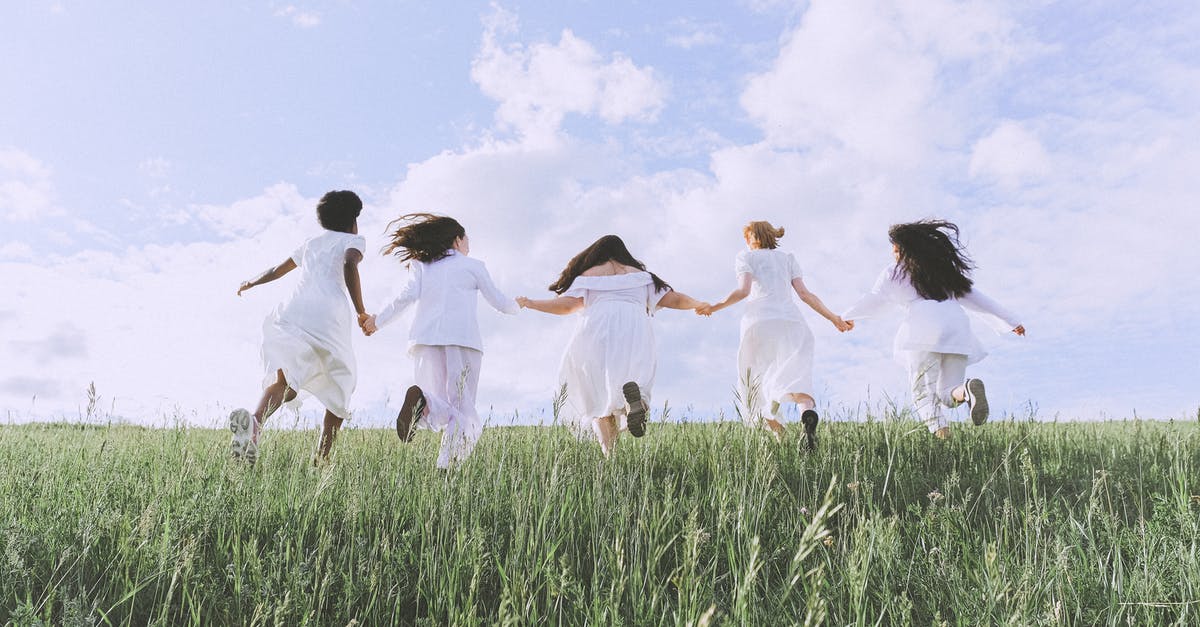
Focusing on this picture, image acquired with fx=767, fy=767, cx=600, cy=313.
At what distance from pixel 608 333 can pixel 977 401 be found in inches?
129

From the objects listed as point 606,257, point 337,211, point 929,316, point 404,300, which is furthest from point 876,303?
point 337,211

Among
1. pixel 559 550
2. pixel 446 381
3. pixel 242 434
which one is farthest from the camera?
pixel 446 381

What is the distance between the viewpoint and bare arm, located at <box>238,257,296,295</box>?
711cm

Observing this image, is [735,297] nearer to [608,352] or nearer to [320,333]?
[608,352]

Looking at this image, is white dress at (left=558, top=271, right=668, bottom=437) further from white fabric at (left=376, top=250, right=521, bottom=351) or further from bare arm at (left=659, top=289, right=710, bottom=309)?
white fabric at (left=376, top=250, right=521, bottom=351)

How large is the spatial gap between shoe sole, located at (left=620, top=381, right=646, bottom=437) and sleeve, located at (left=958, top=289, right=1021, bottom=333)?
4034 millimetres

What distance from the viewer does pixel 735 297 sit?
24.9ft

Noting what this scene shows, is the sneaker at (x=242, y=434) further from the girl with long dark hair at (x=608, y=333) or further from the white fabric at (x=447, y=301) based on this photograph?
the girl with long dark hair at (x=608, y=333)

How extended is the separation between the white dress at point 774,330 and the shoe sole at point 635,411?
1.78m

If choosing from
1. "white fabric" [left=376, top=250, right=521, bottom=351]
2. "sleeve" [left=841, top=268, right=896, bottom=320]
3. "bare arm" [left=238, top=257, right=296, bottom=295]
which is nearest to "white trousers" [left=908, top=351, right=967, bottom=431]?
"sleeve" [left=841, top=268, right=896, bottom=320]

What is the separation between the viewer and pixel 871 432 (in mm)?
6125

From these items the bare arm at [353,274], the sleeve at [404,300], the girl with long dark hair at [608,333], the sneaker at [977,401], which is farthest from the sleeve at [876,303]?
the bare arm at [353,274]

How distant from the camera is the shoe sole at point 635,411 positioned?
593 cm

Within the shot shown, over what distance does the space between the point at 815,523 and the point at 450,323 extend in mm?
5177
